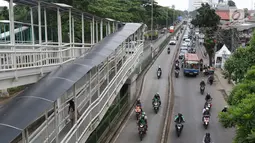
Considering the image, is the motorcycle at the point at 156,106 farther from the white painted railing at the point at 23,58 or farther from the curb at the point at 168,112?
the white painted railing at the point at 23,58

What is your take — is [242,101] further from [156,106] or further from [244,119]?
[156,106]

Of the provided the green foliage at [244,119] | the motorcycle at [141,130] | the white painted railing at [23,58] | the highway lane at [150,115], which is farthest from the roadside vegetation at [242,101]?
the highway lane at [150,115]

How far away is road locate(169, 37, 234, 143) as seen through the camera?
14.5m

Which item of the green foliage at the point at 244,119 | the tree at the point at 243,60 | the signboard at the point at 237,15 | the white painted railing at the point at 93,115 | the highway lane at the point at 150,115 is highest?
the signboard at the point at 237,15

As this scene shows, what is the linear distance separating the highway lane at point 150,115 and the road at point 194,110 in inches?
31.8

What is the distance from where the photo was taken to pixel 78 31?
24.7m

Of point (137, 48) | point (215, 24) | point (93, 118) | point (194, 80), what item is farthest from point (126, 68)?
point (215, 24)

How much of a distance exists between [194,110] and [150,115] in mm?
2955

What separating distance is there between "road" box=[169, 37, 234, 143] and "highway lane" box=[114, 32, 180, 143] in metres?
0.81

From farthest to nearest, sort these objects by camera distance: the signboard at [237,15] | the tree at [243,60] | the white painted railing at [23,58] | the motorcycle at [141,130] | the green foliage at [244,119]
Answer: the signboard at [237,15]
the motorcycle at [141,130]
the tree at [243,60]
the white painted railing at [23,58]
the green foliage at [244,119]

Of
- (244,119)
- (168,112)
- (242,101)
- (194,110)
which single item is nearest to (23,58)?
(242,101)

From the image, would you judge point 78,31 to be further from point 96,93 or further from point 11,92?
point 96,93

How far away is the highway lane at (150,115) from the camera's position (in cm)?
1427

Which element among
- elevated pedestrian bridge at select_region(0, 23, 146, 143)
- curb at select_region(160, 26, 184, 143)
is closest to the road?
curb at select_region(160, 26, 184, 143)
